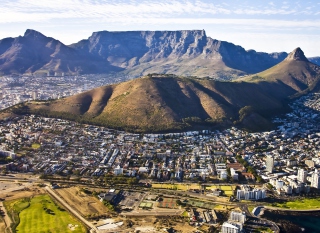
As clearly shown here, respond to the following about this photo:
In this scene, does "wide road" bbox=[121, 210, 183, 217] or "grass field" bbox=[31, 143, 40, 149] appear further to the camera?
"grass field" bbox=[31, 143, 40, 149]

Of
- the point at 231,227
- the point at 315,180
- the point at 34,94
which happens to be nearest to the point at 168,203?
the point at 231,227

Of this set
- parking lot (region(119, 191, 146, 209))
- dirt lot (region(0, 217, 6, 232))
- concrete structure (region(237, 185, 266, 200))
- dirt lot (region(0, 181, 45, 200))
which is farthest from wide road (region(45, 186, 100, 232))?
concrete structure (region(237, 185, 266, 200))

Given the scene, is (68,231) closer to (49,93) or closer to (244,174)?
(244,174)

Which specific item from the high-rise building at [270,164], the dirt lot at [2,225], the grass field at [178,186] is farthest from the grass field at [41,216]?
the high-rise building at [270,164]

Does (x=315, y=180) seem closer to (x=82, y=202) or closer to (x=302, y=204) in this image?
(x=302, y=204)

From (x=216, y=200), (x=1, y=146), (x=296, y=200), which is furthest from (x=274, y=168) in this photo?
(x=1, y=146)

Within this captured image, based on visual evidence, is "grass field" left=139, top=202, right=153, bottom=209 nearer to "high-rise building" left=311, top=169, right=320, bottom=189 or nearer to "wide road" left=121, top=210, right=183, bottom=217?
A: "wide road" left=121, top=210, right=183, bottom=217
